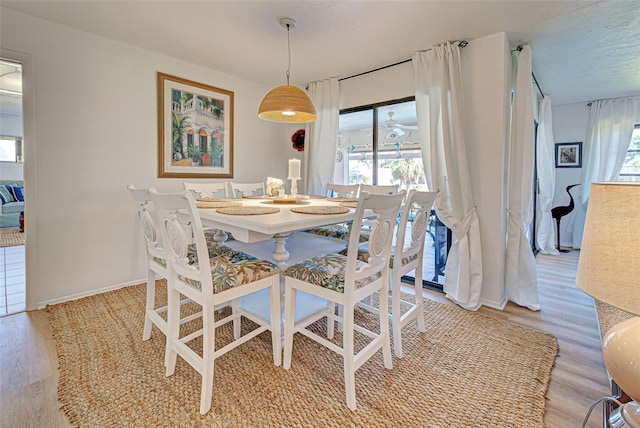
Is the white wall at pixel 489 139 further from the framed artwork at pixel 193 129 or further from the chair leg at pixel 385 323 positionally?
the framed artwork at pixel 193 129

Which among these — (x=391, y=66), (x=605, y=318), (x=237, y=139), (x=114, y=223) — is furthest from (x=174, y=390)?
(x=391, y=66)

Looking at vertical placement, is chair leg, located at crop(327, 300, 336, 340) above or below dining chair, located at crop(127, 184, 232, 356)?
below

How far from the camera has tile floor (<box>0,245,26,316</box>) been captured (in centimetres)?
240

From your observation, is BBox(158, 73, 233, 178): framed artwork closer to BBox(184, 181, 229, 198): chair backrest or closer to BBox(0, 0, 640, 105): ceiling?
BBox(0, 0, 640, 105): ceiling

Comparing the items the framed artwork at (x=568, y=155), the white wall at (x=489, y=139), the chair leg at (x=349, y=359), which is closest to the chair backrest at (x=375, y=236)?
the chair leg at (x=349, y=359)

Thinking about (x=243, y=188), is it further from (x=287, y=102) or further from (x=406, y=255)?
(x=406, y=255)

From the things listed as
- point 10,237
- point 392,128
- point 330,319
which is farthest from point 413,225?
point 10,237

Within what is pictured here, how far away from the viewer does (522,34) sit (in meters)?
2.36

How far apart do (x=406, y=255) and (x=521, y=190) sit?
4.65 feet

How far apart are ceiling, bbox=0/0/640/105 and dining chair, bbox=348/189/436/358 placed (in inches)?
55.8

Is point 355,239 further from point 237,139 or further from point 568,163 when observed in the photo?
point 568,163

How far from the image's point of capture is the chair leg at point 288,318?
5.11 feet

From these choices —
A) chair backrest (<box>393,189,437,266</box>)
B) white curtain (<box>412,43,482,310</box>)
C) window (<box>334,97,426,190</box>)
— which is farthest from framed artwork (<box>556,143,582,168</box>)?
chair backrest (<box>393,189,437,266</box>)

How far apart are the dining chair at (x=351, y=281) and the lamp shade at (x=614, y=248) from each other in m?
0.75
